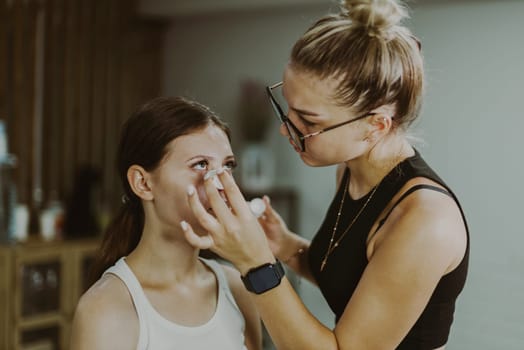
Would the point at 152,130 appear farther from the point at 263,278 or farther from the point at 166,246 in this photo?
the point at 263,278

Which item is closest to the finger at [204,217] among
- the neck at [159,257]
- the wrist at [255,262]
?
the wrist at [255,262]

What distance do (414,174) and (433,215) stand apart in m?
0.15

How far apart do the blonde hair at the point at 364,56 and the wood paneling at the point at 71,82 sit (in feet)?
9.86

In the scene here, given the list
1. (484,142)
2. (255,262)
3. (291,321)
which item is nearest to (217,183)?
(255,262)

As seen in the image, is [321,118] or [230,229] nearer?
[230,229]

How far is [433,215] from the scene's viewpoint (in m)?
1.42

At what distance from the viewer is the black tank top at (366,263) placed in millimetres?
1524

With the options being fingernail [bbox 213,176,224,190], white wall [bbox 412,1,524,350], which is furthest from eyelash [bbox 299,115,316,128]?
white wall [bbox 412,1,524,350]

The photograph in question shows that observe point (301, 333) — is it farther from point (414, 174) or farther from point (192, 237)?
point (414, 174)

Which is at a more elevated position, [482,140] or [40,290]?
[482,140]

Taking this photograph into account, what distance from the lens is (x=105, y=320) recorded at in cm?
153

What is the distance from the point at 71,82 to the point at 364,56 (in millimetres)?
3318

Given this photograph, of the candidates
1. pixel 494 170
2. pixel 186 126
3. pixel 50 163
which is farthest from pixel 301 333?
pixel 50 163

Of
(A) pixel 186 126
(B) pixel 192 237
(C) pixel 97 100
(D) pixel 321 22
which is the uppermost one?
(D) pixel 321 22
